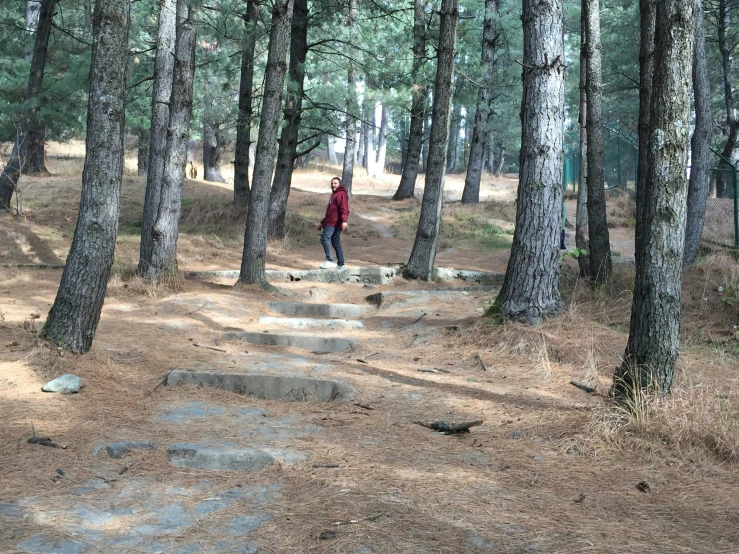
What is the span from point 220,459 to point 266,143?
310 inches

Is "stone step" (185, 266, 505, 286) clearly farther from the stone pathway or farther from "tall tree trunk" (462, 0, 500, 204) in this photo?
"tall tree trunk" (462, 0, 500, 204)

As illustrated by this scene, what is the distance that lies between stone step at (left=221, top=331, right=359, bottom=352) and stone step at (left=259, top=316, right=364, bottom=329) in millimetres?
1077

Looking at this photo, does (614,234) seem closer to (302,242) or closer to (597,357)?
(302,242)

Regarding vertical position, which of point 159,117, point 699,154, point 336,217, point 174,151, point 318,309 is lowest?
point 318,309

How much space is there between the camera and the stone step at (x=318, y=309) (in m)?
11.0

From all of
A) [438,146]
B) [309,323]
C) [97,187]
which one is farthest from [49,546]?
[438,146]

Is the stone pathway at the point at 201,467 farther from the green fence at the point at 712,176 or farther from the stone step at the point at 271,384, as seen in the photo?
the green fence at the point at 712,176

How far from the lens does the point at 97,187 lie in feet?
21.9

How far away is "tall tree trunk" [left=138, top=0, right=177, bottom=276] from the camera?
1234 centimetres

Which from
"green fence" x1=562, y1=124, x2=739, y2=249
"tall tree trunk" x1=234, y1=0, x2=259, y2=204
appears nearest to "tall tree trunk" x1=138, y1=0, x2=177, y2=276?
"tall tree trunk" x1=234, y1=0, x2=259, y2=204

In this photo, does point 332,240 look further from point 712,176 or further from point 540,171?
point 712,176

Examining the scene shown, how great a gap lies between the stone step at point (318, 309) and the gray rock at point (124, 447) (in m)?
6.17

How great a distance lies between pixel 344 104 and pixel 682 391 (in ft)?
48.7

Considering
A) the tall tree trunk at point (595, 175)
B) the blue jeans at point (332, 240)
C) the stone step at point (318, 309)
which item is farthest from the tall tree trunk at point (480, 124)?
the stone step at point (318, 309)
